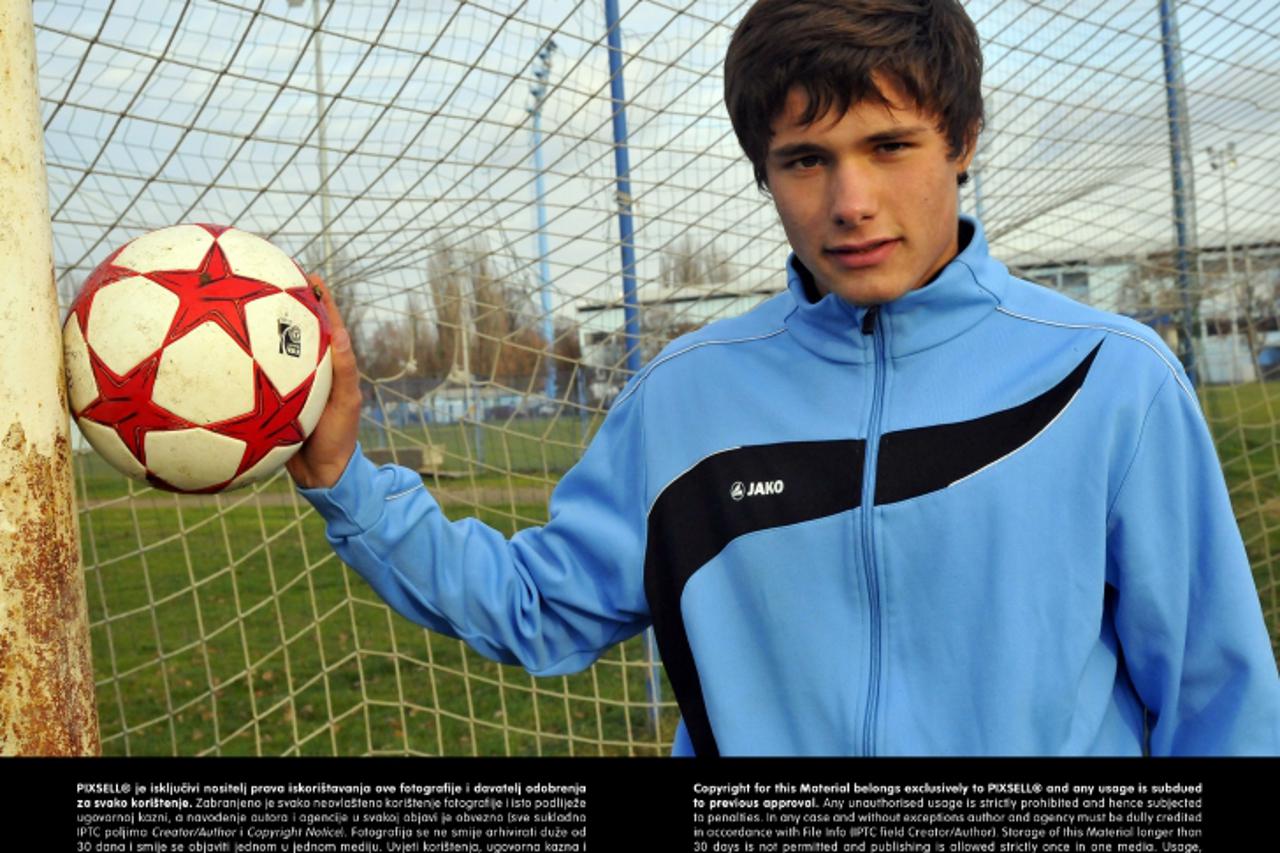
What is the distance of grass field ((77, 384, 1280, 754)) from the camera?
414 centimetres

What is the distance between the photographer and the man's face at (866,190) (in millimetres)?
1477

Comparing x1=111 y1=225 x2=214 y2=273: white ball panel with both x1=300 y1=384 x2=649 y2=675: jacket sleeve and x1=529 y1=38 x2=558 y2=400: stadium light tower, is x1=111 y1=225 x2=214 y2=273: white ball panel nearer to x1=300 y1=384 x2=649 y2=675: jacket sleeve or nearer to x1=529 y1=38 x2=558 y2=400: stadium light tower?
x1=300 y1=384 x2=649 y2=675: jacket sleeve

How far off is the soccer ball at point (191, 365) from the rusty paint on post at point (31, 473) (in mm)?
61

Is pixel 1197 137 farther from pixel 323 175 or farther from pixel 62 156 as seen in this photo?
pixel 62 156

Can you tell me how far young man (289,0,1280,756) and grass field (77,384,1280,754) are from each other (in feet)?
5.76

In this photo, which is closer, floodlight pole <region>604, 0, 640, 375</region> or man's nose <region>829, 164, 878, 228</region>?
man's nose <region>829, 164, 878, 228</region>

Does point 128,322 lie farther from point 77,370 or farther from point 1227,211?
point 1227,211

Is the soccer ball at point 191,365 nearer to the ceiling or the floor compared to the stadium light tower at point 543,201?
nearer to the floor

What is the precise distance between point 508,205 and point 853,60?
8.78 ft

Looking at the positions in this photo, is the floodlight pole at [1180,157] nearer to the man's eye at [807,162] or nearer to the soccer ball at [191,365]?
the man's eye at [807,162]

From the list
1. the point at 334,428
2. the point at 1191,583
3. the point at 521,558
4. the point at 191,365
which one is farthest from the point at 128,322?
the point at 1191,583

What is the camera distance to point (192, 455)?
1.73 metres

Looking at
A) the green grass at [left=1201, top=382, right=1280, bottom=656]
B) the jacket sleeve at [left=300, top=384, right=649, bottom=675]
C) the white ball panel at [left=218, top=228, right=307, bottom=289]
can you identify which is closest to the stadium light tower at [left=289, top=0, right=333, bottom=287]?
the white ball panel at [left=218, top=228, right=307, bottom=289]

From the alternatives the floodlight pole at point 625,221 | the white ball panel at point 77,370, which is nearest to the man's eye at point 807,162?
the white ball panel at point 77,370
